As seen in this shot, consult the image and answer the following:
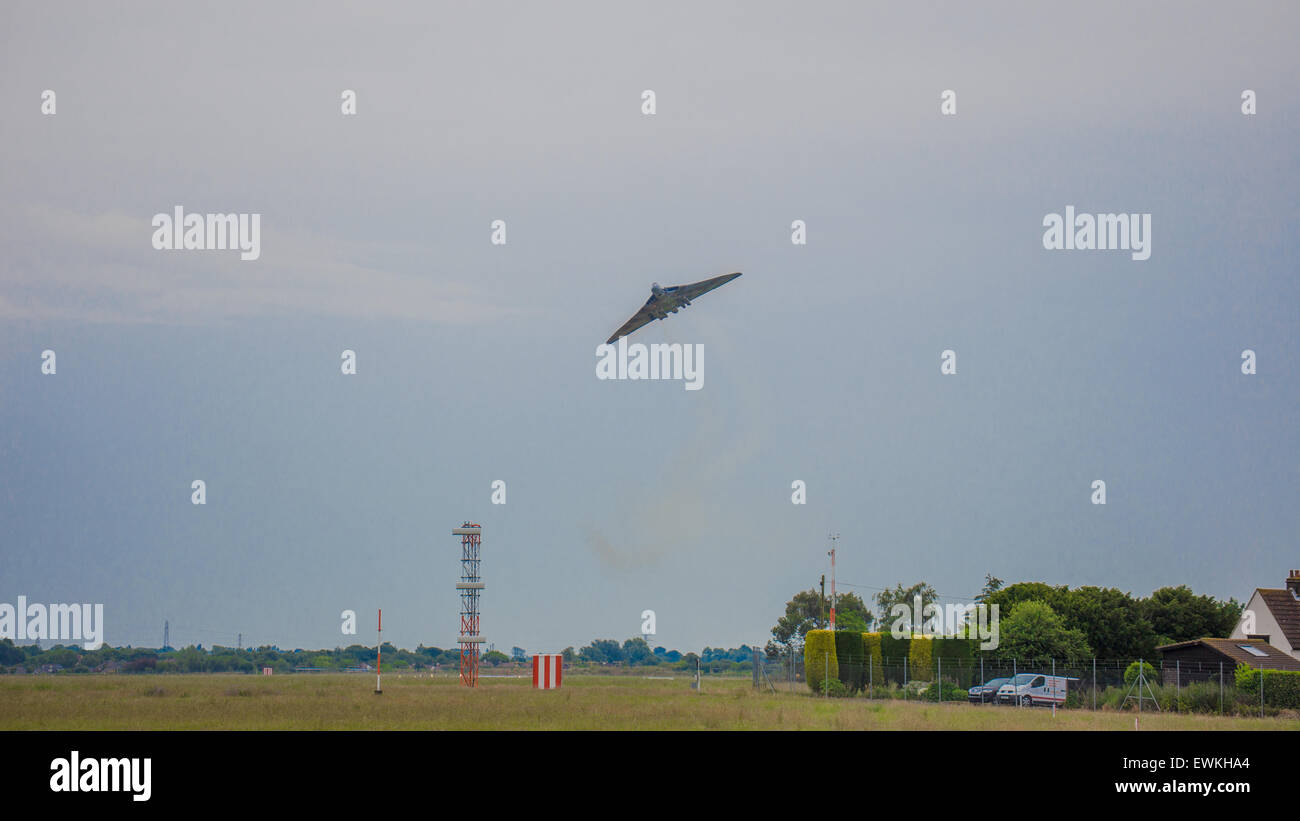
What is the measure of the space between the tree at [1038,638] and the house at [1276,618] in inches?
379

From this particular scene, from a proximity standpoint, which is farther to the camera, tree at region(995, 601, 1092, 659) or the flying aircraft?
tree at region(995, 601, 1092, 659)

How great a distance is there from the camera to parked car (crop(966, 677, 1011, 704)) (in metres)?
50.1

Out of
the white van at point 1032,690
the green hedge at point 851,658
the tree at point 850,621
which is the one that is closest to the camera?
the white van at point 1032,690

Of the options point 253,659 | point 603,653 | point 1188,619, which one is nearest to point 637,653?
point 603,653

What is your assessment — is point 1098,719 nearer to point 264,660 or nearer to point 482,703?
point 482,703

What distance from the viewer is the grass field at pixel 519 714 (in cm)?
3164

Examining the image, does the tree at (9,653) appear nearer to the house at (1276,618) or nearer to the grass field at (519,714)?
the grass field at (519,714)

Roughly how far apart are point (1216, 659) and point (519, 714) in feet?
118

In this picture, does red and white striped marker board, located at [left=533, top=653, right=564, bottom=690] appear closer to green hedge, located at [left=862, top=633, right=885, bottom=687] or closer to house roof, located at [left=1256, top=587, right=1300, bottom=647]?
green hedge, located at [left=862, top=633, right=885, bottom=687]

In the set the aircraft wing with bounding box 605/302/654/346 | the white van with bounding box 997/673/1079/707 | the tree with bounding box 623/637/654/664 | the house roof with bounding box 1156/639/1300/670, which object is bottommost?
the tree with bounding box 623/637/654/664

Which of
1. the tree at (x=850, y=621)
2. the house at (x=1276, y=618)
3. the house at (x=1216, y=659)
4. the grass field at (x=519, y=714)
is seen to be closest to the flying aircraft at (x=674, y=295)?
the grass field at (x=519, y=714)

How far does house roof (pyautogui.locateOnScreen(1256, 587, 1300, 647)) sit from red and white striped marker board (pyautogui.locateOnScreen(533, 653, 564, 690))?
122 ft

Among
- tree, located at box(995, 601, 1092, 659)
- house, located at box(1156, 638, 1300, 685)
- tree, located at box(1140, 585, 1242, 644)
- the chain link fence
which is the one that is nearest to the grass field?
the chain link fence
